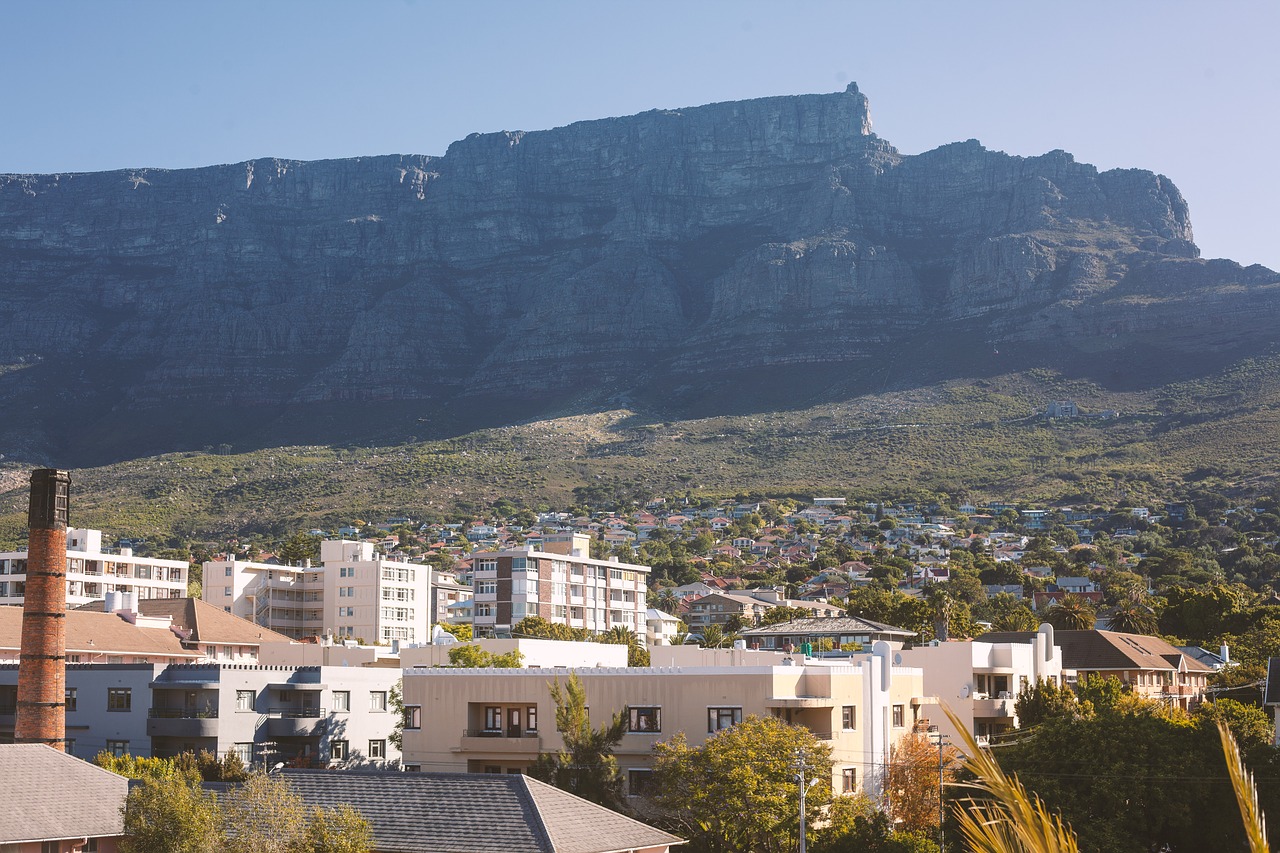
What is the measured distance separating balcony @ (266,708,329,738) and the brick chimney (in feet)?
34.0

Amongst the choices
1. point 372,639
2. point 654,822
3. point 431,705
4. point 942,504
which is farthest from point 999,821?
point 942,504

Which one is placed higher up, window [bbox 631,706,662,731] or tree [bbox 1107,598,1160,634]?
tree [bbox 1107,598,1160,634]

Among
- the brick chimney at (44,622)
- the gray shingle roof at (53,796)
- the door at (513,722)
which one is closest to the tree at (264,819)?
the gray shingle roof at (53,796)

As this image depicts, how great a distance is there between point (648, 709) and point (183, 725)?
2303 cm

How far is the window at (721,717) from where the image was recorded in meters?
52.2

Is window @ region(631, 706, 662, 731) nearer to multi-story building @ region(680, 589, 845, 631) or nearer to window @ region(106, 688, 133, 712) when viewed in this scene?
window @ region(106, 688, 133, 712)

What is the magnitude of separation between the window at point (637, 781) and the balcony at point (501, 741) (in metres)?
3.57

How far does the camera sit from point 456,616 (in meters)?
142

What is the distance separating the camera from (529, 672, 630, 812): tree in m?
49.2

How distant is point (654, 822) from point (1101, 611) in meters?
98.0

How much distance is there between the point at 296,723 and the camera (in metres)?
67.6

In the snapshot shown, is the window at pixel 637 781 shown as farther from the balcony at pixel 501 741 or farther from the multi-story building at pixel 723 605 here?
the multi-story building at pixel 723 605

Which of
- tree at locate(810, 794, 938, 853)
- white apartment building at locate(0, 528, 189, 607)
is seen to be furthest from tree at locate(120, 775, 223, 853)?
white apartment building at locate(0, 528, 189, 607)

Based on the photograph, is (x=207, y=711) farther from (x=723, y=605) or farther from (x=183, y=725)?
(x=723, y=605)
